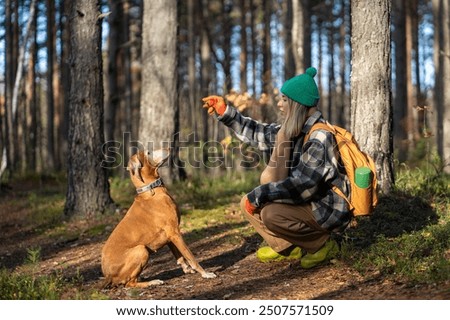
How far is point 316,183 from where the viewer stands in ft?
17.1

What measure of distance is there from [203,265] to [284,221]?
4.80ft

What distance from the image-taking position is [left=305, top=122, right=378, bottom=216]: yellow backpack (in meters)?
5.12

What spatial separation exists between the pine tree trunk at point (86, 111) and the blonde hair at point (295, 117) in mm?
4853

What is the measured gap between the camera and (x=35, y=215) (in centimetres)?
1078

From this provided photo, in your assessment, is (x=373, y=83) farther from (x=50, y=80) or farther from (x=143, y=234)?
(x=50, y=80)

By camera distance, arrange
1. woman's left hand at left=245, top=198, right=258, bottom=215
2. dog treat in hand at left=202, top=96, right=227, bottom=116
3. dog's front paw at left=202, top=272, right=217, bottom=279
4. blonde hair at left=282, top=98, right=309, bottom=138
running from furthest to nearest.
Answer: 1. dog treat in hand at left=202, top=96, right=227, bottom=116
2. dog's front paw at left=202, top=272, right=217, bottom=279
3. woman's left hand at left=245, top=198, right=258, bottom=215
4. blonde hair at left=282, top=98, right=309, bottom=138

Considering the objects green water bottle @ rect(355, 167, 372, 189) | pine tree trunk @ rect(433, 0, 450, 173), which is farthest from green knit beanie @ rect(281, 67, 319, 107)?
pine tree trunk @ rect(433, 0, 450, 173)

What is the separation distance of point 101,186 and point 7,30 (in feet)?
46.2

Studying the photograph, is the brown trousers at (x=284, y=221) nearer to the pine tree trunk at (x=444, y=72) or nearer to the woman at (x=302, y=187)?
the woman at (x=302, y=187)

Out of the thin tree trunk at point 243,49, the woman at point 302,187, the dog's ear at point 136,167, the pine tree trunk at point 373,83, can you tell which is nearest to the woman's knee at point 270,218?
the woman at point 302,187

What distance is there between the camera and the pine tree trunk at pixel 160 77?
36.2 feet

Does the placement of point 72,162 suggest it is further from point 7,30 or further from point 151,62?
point 7,30

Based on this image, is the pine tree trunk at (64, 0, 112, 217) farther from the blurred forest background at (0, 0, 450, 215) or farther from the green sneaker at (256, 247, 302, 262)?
the green sneaker at (256, 247, 302, 262)
